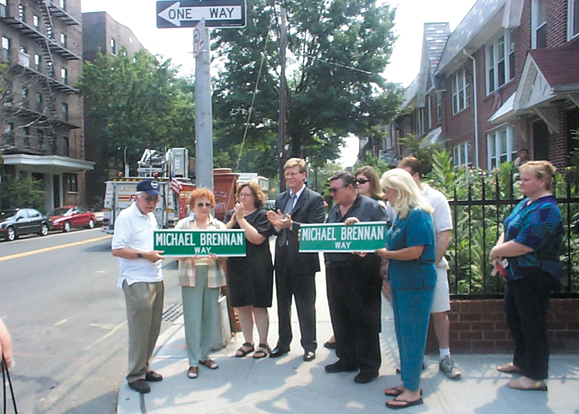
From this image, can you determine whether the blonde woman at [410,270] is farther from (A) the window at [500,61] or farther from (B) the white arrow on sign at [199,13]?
(A) the window at [500,61]

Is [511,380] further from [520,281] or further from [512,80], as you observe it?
[512,80]

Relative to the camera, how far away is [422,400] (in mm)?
4082

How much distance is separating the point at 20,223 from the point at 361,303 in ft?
73.9

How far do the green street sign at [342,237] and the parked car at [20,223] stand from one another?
21.0 metres

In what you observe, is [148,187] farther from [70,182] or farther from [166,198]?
[70,182]

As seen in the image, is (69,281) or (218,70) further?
(218,70)

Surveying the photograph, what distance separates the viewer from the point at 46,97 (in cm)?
3822

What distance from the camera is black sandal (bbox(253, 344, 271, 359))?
17.2 feet

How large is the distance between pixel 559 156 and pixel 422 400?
32.3 ft

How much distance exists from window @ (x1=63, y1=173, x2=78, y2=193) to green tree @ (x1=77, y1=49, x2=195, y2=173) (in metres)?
4.14

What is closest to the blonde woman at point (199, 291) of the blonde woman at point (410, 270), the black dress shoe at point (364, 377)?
the black dress shoe at point (364, 377)

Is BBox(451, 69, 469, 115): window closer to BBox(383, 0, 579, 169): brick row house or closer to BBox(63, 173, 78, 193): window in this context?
BBox(383, 0, 579, 169): brick row house

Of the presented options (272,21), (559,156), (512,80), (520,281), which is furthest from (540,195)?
(272,21)

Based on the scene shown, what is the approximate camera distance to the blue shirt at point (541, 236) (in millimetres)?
4016
